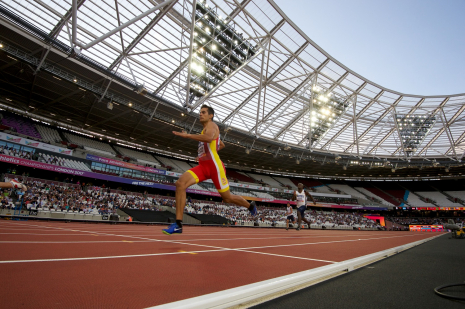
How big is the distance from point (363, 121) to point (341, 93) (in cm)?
549

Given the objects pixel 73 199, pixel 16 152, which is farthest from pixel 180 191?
pixel 16 152

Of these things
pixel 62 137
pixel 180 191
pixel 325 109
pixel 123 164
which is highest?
pixel 325 109

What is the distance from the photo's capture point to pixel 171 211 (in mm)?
23219

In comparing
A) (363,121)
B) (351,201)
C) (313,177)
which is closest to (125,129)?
(363,121)

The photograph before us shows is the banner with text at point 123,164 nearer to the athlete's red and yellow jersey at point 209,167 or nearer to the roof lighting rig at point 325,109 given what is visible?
the roof lighting rig at point 325,109

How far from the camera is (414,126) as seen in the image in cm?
2902

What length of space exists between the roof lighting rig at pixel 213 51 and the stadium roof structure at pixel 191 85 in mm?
146

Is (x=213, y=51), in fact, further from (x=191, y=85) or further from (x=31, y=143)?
(x=31, y=143)

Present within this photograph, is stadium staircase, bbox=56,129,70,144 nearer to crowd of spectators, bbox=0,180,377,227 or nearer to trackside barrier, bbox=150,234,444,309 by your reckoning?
crowd of spectators, bbox=0,180,377,227

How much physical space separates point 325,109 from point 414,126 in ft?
39.3

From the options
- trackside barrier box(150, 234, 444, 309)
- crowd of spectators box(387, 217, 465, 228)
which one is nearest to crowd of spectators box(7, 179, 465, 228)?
trackside barrier box(150, 234, 444, 309)

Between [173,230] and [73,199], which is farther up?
[173,230]

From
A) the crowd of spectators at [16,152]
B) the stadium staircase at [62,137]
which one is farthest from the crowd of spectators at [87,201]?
the stadium staircase at [62,137]

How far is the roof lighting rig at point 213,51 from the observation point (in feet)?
54.7
